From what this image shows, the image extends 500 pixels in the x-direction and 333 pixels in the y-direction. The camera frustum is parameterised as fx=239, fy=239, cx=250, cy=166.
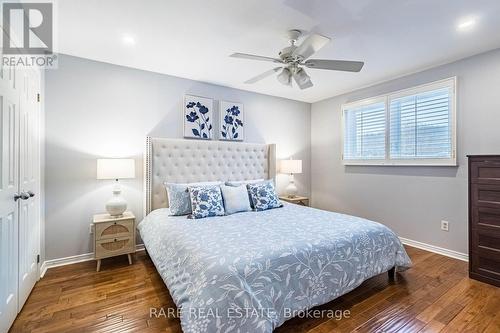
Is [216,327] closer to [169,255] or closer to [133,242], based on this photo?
[169,255]

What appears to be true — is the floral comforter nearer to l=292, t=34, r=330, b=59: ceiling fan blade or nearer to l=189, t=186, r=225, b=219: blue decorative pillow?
l=189, t=186, r=225, b=219: blue decorative pillow

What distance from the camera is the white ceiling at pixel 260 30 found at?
198cm

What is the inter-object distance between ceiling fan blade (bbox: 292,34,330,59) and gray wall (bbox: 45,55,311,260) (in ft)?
6.64

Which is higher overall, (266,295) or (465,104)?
(465,104)

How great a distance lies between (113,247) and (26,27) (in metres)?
2.34

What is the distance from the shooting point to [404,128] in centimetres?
357

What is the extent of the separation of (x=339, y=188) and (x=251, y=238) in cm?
302

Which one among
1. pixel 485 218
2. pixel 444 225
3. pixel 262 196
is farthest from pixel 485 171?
pixel 262 196

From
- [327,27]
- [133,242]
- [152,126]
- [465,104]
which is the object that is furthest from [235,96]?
[465,104]

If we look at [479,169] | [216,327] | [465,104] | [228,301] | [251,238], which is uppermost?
[465,104]

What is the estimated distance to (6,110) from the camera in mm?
1678

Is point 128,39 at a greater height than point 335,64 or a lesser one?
greater

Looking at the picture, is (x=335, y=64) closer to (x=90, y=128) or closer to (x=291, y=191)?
(x=291, y=191)

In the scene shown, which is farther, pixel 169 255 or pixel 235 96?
pixel 235 96
